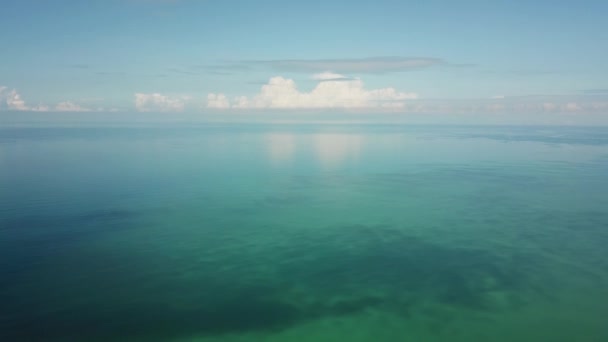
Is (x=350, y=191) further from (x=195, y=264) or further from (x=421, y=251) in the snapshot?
(x=195, y=264)

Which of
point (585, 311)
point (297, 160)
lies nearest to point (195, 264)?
point (585, 311)

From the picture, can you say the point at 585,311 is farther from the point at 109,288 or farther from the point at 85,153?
the point at 85,153

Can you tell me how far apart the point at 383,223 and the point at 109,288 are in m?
20.6

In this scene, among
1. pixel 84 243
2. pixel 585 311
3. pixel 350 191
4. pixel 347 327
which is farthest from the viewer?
pixel 350 191

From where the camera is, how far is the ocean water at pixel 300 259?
18.5 metres

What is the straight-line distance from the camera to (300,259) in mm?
25875

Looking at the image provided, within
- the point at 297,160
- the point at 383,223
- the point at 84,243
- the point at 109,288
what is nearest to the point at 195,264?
the point at 109,288

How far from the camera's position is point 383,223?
33.8 meters

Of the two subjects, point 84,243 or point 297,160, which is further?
point 297,160

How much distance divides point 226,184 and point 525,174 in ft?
131

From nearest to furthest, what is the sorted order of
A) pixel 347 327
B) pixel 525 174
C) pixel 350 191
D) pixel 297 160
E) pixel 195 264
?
pixel 347 327 < pixel 195 264 < pixel 350 191 < pixel 525 174 < pixel 297 160

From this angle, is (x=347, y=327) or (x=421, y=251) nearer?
(x=347, y=327)

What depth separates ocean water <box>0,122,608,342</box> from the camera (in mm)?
18547

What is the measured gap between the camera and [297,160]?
72625 millimetres
